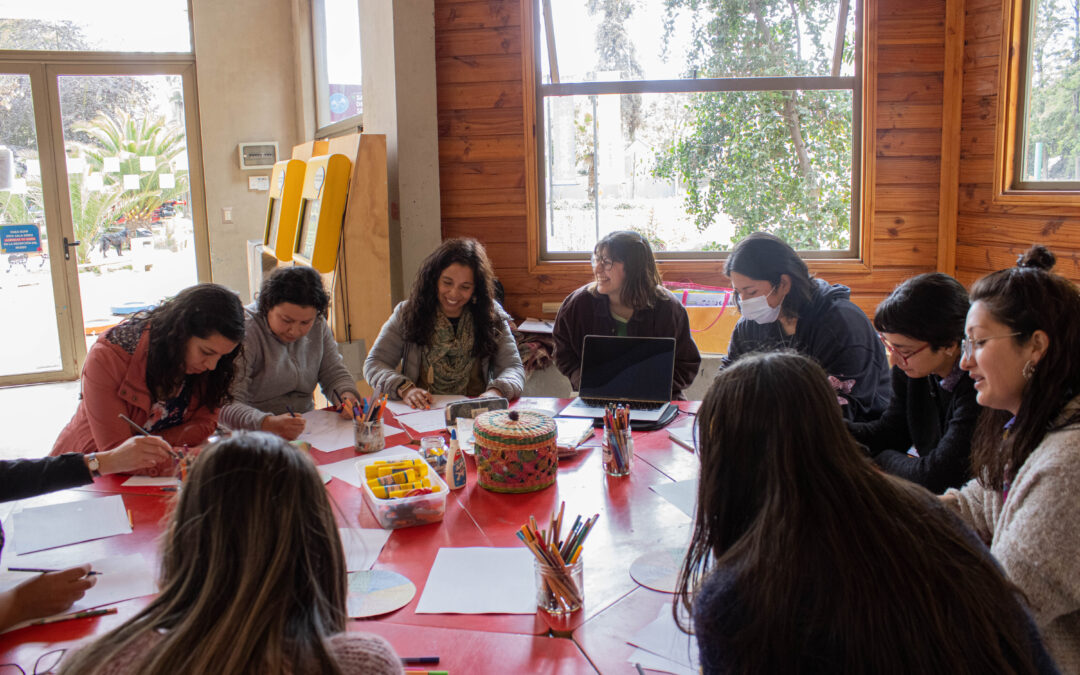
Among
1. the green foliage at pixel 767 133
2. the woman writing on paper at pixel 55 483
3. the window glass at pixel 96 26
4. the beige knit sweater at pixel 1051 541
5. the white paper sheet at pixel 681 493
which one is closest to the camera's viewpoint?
the beige knit sweater at pixel 1051 541

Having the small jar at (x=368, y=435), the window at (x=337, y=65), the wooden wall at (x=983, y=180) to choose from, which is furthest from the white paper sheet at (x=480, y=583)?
the window at (x=337, y=65)

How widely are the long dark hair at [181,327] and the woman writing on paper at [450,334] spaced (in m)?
0.83

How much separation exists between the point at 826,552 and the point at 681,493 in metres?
0.98

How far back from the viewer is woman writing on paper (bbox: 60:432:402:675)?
937 millimetres

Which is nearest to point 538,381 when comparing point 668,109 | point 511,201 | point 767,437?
point 511,201

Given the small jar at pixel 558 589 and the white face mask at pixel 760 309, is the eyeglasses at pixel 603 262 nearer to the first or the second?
the white face mask at pixel 760 309

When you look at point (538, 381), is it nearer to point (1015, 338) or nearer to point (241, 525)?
point (1015, 338)

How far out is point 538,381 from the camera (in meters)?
4.21

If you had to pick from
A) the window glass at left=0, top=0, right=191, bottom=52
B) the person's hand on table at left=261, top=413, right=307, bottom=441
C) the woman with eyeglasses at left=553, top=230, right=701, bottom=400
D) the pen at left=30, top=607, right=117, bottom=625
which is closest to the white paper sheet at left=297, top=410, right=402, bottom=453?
the person's hand on table at left=261, top=413, right=307, bottom=441

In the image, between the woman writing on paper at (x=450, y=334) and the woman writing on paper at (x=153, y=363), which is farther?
the woman writing on paper at (x=450, y=334)

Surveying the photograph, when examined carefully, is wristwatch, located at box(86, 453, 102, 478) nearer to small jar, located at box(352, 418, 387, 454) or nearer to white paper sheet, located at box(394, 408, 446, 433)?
small jar, located at box(352, 418, 387, 454)

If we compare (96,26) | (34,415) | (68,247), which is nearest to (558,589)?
(34,415)

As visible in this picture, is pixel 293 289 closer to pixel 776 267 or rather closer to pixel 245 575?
pixel 776 267

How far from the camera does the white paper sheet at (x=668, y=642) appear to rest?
4.22ft
